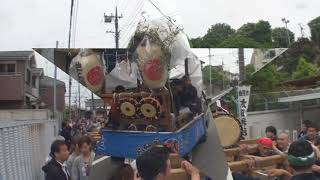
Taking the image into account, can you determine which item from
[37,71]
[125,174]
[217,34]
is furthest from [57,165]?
[217,34]

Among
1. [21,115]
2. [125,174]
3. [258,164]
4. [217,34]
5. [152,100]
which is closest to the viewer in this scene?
[125,174]

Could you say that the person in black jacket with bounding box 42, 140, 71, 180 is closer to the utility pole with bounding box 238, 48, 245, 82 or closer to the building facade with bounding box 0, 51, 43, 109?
the utility pole with bounding box 238, 48, 245, 82

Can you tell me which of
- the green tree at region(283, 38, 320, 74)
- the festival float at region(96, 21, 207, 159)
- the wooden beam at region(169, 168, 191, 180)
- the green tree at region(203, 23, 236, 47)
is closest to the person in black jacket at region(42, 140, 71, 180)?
the festival float at region(96, 21, 207, 159)

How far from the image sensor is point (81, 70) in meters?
5.79

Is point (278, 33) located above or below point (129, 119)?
above

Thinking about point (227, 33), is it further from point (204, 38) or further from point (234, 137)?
point (234, 137)

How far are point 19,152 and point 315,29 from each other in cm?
5021

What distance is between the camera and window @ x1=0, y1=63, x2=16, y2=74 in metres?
40.8

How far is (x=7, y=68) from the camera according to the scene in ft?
136

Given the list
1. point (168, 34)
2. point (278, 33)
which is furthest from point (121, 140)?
point (278, 33)

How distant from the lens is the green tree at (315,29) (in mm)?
50944

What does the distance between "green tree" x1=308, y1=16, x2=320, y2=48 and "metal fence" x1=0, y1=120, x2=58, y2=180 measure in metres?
44.3

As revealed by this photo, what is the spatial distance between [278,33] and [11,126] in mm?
60354

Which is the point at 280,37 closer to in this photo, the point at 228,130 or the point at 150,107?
the point at 228,130
